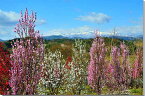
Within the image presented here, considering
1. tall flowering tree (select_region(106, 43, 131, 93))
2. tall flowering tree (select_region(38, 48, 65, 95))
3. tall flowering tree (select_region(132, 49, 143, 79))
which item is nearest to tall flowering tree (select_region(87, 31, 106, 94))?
tall flowering tree (select_region(106, 43, 131, 93))

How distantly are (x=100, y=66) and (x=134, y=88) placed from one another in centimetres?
137

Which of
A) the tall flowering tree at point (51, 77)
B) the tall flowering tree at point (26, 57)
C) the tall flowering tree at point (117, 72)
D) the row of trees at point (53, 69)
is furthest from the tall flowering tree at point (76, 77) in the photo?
the tall flowering tree at point (26, 57)

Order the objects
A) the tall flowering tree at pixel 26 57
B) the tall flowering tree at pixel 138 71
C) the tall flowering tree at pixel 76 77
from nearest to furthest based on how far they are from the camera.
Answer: the tall flowering tree at pixel 26 57, the tall flowering tree at pixel 76 77, the tall flowering tree at pixel 138 71

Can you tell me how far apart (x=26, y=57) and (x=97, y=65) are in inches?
52.1

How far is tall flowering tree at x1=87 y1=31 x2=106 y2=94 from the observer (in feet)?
15.3

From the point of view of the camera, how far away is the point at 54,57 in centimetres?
545

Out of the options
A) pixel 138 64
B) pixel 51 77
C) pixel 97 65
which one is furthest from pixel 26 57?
pixel 138 64

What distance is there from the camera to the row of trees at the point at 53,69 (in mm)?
3777

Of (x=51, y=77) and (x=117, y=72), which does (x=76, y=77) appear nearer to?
(x=51, y=77)

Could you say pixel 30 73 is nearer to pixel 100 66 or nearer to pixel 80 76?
pixel 100 66

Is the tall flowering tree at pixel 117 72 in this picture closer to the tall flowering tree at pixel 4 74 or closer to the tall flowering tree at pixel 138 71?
the tall flowering tree at pixel 138 71

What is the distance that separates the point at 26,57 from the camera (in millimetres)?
3744

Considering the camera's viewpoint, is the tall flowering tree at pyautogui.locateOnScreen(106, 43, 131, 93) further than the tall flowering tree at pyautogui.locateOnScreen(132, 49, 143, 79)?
No

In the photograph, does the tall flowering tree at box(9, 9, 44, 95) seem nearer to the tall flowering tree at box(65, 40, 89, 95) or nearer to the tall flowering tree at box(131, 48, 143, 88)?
the tall flowering tree at box(65, 40, 89, 95)
